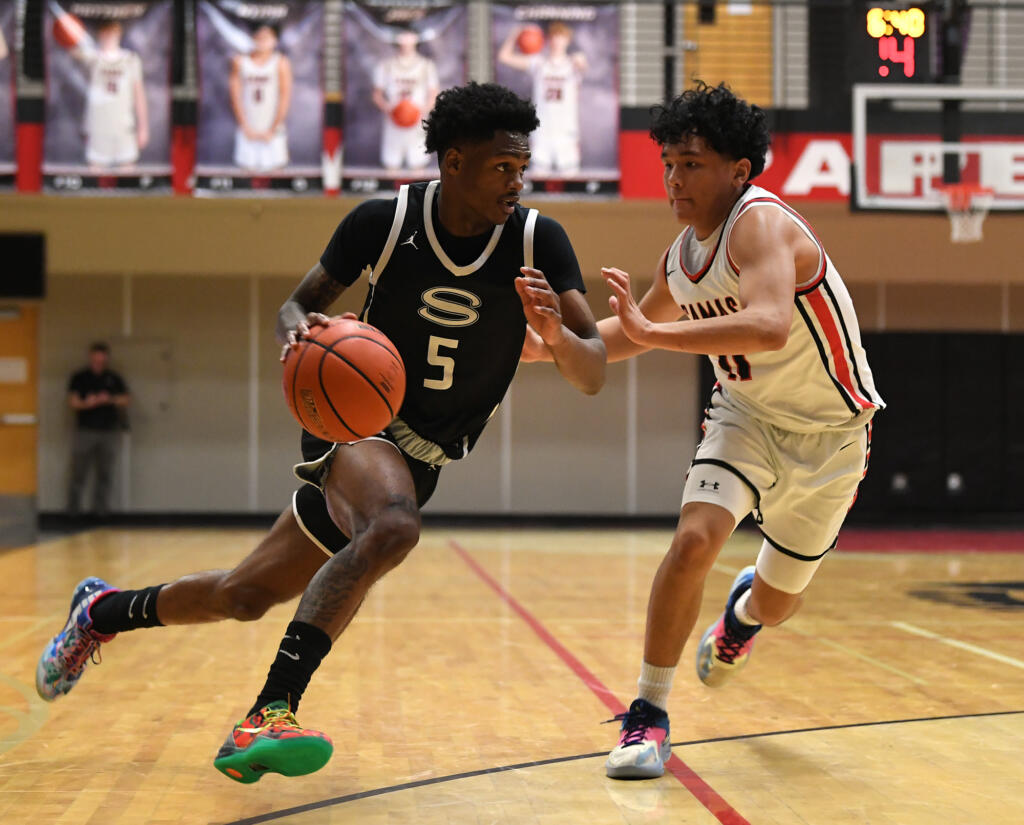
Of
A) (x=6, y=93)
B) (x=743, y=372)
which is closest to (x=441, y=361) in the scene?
(x=743, y=372)

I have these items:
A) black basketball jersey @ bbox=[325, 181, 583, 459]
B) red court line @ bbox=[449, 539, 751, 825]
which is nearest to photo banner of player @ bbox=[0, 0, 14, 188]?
red court line @ bbox=[449, 539, 751, 825]

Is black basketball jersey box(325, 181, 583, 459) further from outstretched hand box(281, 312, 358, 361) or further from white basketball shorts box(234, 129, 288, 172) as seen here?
white basketball shorts box(234, 129, 288, 172)

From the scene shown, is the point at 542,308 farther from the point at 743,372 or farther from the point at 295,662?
the point at 295,662

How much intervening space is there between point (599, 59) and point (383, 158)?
226 centimetres

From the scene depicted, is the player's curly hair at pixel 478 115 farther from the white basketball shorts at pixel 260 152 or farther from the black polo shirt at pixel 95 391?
the black polo shirt at pixel 95 391

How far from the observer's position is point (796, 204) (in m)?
11.7

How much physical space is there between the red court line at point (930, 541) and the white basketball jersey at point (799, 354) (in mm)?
7190

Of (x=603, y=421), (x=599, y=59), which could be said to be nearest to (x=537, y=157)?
(x=599, y=59)

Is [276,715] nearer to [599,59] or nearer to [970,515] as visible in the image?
[599,59]

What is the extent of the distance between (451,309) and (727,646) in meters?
1.65

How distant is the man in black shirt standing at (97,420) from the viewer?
41.8 ft

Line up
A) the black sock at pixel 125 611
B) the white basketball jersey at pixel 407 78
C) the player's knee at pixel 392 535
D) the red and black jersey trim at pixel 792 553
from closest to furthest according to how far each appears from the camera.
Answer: the player's knee at pixel 392 535 → the black sock at pixel 125 611 → the red and black jersey trim at pixel 792 553 → the white basketball jersey at pixel 407 78

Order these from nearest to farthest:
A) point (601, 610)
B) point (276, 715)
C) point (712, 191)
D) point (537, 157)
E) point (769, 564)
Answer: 1. point (276, 715)
2. point (712, 191)
3. point (769, 564)
4. point (601, 610)
5. point (537, 157)

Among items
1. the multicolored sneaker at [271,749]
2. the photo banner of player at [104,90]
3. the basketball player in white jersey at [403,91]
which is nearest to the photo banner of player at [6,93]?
the photo banner of player at [104,90]
